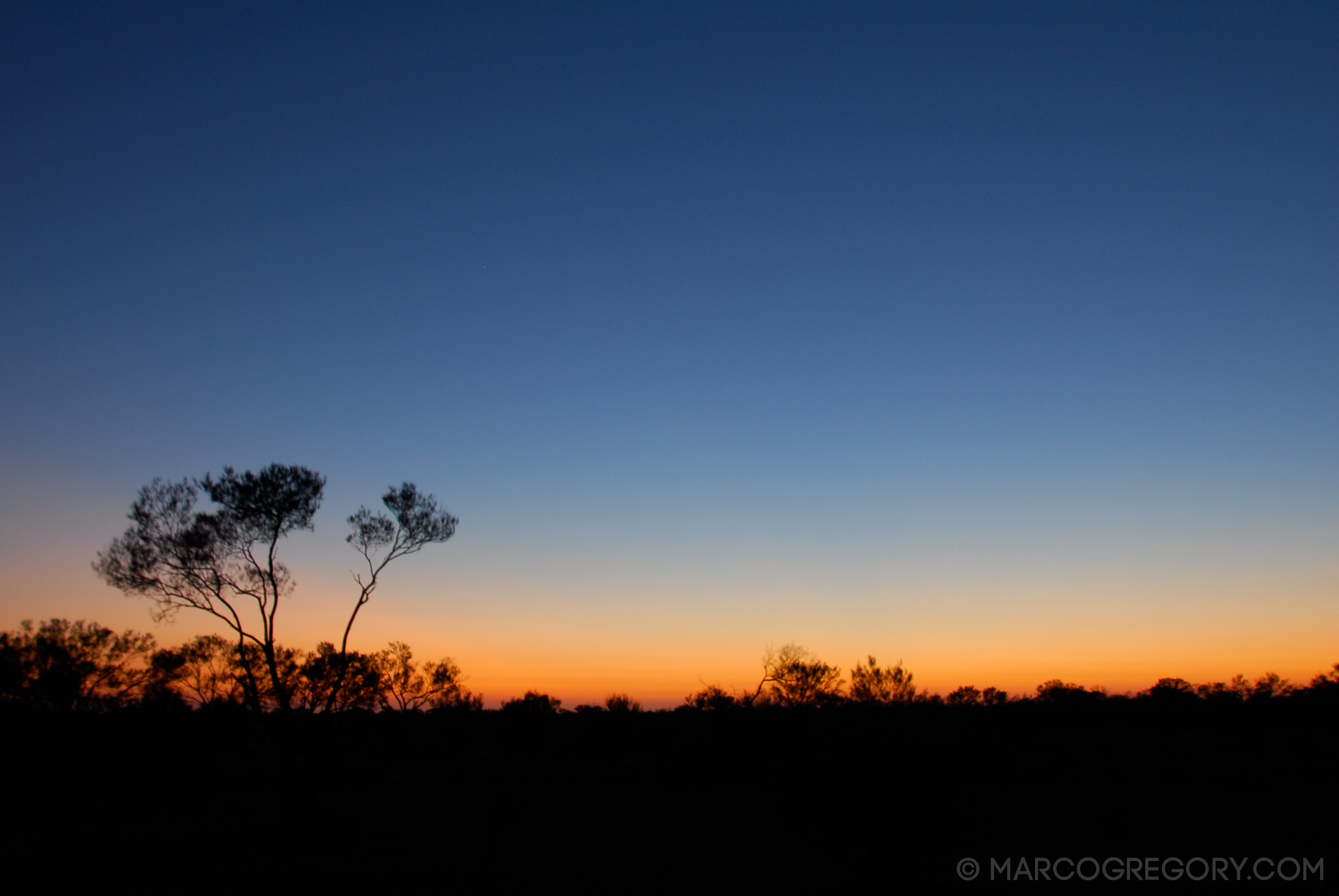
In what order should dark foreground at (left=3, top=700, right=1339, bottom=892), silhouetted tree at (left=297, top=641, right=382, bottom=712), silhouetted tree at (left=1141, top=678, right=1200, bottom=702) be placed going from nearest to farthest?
dark foreground at (left=3, top=700, right=1339, bottom=892)
silhouetted tree at (left=297, top=641, right=382, bottom=712)
silhouetted tree at (left=1141, top=678, right=1200, bottom=702)

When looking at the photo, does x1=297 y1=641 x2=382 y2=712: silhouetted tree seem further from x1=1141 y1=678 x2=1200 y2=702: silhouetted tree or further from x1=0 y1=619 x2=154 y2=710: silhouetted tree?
x1=1141 y1=678 x2=1200 y2=702: silhouetted tree

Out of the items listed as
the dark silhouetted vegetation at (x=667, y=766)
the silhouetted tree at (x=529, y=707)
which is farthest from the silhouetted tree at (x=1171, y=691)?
the silhouetted tree at (x=529, y=707)

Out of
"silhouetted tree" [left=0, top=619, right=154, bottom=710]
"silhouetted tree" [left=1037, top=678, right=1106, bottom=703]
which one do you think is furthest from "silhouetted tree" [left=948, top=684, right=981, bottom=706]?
"silhouetted tree" [left=0, top=619, right=154, bottom=710]

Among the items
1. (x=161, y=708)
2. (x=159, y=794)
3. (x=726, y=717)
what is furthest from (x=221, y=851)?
(x=161, y=708)

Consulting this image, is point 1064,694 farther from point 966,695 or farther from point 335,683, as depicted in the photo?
point 335,683

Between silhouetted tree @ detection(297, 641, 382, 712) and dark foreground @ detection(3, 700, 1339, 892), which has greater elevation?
silhouetted tree @ detection(297, 641, 382, 712)

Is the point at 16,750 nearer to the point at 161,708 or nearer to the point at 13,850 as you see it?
the point at 161,708

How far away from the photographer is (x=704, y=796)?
3591cm

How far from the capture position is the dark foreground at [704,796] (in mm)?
14250

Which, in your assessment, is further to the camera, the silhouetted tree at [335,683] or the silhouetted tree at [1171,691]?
the silhouetted tree at [1171,691]

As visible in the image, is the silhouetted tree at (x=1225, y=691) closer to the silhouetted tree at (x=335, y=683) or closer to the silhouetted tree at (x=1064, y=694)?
the silhouetted tree at (x=1064, y=694)

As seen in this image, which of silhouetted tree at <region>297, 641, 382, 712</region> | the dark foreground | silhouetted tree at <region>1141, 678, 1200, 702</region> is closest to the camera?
the dark foreground

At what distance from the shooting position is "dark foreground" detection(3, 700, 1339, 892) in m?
14.2

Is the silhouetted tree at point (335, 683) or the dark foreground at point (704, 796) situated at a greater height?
the silhouetted tree at point (335, 683)
